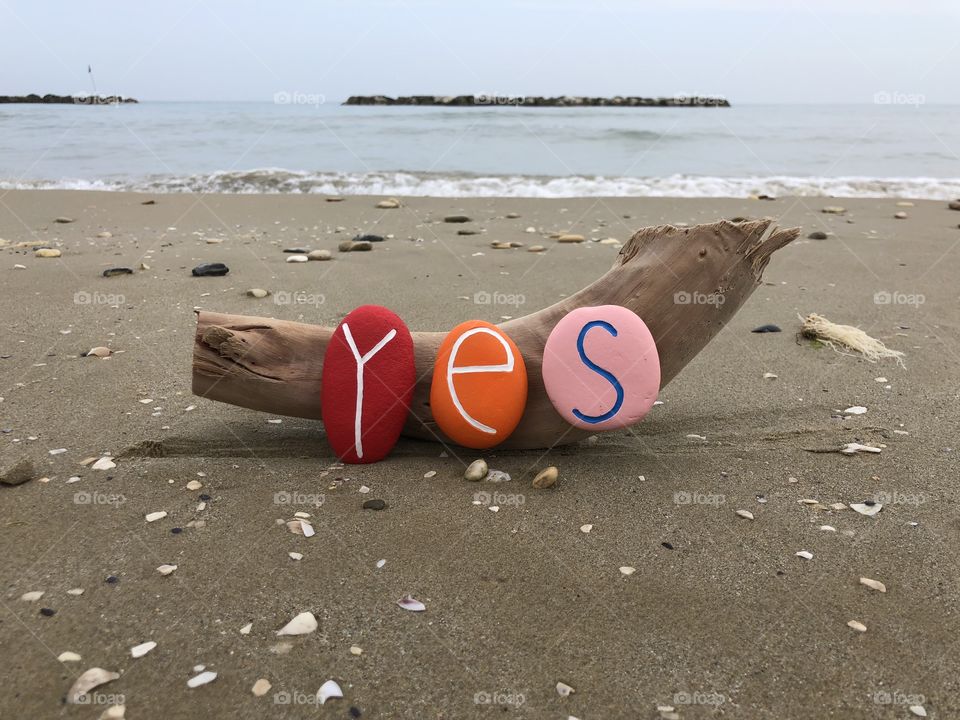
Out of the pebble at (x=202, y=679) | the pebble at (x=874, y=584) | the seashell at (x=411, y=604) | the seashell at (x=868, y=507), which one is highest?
the seashell at (x=868, y=507)

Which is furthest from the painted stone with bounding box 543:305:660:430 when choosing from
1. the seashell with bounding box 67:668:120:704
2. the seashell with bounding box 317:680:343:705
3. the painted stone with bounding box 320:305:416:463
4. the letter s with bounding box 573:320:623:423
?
the seashell with bounding box 67:668:120:704

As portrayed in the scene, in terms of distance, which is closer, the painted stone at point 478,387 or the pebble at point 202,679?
the pebble at point 202,679

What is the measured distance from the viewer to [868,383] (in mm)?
3756

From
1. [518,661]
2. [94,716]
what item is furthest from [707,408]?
[94,716]

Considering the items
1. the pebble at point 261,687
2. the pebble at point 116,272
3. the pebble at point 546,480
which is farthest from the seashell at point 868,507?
the pebble at point 116,272

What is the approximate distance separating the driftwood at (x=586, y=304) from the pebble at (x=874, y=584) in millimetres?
1051

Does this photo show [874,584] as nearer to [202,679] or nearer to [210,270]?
[202,679]

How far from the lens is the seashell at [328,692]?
180 cm

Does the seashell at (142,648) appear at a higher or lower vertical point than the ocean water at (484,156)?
lower

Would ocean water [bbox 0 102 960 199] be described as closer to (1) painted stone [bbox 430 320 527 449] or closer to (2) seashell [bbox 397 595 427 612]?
(1) painted stone [bbox 430 320 527 449]

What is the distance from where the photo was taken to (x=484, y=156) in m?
14.0

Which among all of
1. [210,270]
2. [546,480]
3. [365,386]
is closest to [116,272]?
[210,270]

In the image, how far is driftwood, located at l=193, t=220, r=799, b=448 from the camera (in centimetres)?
289

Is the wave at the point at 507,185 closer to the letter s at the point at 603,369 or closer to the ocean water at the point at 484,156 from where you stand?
the ocean water at the point at 484,156
